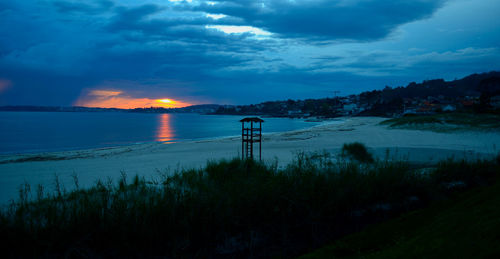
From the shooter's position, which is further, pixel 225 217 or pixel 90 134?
pixel 90 134

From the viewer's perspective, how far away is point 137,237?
4082mm

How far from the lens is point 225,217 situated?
4.46 metres

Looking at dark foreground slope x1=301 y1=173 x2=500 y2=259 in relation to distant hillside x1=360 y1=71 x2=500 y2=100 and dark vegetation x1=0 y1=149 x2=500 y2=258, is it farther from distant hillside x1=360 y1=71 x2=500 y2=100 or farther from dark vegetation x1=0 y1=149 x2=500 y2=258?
distant hillside x1=360 y1=71 x2=500 y2=100

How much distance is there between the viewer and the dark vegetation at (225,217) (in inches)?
155

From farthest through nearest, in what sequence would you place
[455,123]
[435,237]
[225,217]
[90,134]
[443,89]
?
[443,89]
[90,134]
[455,123]
[225,217]
[435,237]

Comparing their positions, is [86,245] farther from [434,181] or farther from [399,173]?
[434,181]

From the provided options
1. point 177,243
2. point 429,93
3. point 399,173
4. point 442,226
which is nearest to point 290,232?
point 177,243

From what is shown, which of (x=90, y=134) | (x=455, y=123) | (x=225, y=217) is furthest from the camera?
(x=90, y=134)

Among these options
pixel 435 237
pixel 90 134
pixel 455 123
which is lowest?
pixel 90 134

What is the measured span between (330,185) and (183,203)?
2.65 meters

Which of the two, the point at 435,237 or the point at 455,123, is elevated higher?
the point at 455,123

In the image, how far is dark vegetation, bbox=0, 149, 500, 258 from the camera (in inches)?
155

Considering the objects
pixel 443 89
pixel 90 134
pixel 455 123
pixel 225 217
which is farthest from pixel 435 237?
pixel 443 89

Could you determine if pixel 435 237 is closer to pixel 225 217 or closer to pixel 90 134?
pixel 225 217
